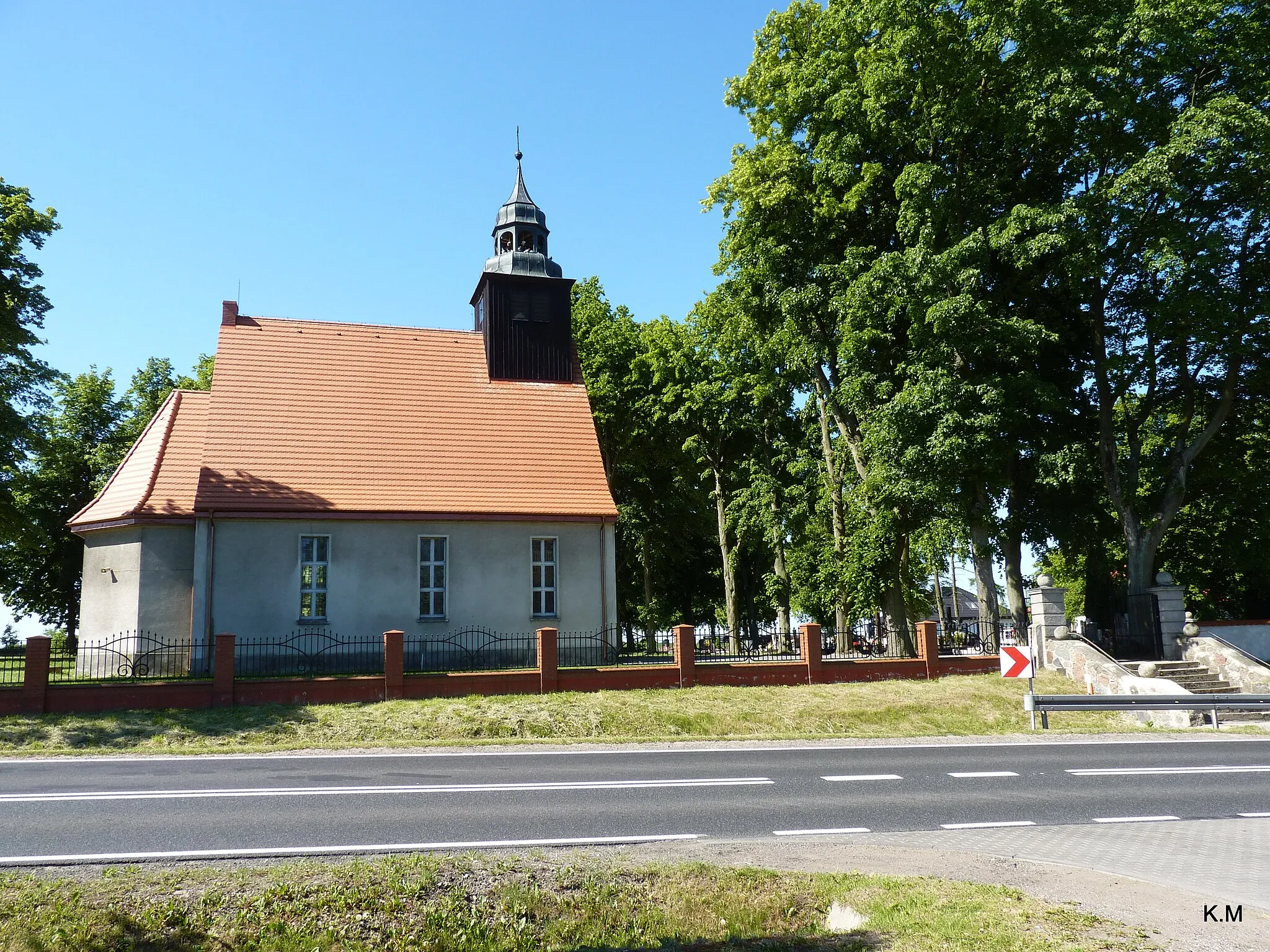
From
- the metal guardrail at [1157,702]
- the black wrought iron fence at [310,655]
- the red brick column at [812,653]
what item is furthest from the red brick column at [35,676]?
the metal guardrail at [1157,702]

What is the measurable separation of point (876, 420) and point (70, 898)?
783 inches

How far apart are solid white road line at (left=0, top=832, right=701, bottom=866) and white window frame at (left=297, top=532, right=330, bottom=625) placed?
576 inches

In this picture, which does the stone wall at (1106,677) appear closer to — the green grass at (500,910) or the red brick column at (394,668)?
the green grass at (500,910)

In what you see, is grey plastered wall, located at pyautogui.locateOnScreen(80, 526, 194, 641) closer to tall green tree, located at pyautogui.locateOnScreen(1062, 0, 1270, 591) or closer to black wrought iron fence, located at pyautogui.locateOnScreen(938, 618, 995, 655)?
black wrought iron fence, located at pyautogui.locateOnScreen(938, 618, 995, 655)

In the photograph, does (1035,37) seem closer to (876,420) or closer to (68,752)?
(876,420)

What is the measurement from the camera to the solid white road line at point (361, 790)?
10.4m

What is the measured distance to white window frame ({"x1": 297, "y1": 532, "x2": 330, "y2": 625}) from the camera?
72.6ft

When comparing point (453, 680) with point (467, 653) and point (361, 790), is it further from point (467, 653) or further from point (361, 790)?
point (361, 790)

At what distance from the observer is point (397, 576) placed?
2288cm

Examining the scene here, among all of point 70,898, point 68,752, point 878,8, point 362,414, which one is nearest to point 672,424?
point 362,414

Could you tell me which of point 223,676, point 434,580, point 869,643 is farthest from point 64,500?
point 869,643

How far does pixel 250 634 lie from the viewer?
21562 millimetres

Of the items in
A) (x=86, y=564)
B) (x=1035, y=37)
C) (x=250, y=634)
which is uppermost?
(x=1035, y=37)

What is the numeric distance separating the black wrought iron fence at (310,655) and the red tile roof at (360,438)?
119 inches
